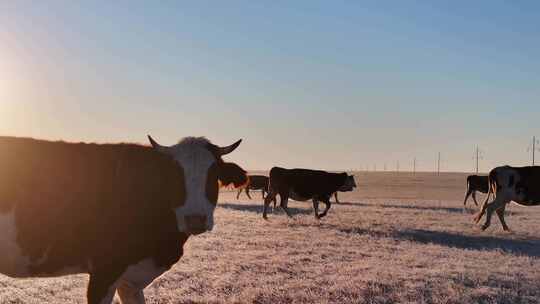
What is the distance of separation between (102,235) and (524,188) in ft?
60.1

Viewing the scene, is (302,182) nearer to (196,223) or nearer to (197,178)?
(197,178)

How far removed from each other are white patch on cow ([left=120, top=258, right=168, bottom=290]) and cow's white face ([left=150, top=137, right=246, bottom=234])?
620mm

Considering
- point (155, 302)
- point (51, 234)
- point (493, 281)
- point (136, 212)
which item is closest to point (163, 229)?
point (136, 212)

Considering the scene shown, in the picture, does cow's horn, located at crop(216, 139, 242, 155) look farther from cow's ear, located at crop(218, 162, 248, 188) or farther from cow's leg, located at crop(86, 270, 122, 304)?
cow's leg, located at crop(86, 270, 122, 304)

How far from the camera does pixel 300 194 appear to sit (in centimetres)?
2588

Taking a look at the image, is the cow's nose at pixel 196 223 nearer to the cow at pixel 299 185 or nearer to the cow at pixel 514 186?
the cow at pixel 514 186

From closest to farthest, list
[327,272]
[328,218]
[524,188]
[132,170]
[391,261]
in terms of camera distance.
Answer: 1. [132,170]
2. [327,272]
3. [391,261]
4. [524,188]
5. [328,218]

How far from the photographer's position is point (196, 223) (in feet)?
20.0

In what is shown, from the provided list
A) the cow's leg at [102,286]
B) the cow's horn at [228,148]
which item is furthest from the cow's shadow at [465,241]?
the cow's leg at [102,286]

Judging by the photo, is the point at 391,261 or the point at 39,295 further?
the point at 391,261

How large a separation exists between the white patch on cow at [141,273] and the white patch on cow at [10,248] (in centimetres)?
109

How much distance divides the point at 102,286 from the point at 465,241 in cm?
1298

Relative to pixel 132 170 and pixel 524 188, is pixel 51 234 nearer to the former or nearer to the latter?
pixel 132 170

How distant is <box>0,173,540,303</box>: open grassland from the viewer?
906 centimetres
